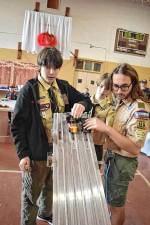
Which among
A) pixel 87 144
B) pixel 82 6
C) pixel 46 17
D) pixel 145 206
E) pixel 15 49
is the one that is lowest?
pixel 145 206

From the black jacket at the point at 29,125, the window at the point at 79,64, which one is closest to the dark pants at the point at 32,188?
the black jacket at the point at 29,125

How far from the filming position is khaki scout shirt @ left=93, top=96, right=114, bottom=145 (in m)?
1.62

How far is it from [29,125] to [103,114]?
0.48 m

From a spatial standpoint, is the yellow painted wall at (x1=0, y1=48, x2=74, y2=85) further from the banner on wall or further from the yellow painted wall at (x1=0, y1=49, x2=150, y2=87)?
the banner on wall

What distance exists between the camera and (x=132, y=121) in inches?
60.6

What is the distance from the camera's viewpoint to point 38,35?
7734 millimetres

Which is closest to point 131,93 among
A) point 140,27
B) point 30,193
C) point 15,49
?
point 30,193

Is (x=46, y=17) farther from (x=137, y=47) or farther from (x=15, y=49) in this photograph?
(x=137, y=47)

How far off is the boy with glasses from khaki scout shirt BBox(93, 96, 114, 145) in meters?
0.03

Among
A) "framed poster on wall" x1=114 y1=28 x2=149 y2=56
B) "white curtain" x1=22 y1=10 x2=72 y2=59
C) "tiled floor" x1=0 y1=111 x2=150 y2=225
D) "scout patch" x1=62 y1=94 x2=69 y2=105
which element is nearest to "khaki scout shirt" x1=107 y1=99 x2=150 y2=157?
"scout patch" x1=62 y1=94 x2=69 y2=105

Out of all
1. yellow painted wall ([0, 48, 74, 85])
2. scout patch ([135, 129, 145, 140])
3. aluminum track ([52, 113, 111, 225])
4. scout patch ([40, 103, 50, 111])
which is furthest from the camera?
yellow painted wall ([0, 48, 74, 85])

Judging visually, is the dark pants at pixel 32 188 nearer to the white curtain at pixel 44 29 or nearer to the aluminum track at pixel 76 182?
the aluminum track at pixel 76 182

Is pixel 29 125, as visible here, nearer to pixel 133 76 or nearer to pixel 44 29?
pixel 133 76

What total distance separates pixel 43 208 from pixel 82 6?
24.5 ft
